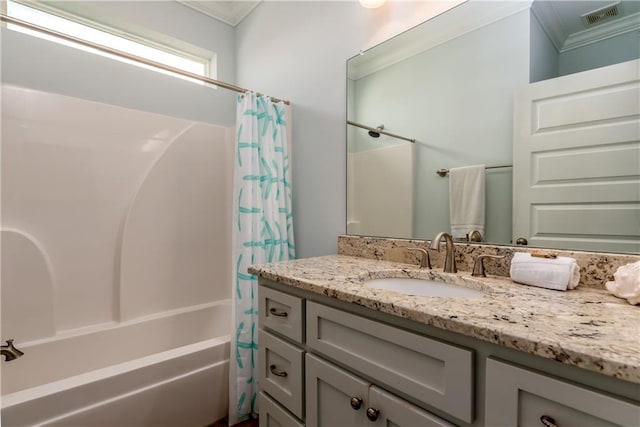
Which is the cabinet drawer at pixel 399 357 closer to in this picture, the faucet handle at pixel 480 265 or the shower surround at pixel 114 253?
the faucet handle at pixel 480 265

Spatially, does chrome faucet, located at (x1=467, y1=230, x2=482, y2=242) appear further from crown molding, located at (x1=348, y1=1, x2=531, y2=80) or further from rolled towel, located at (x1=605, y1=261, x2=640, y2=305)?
crown molding, located at (x1=348, y1=1, x2=531, y2=80)

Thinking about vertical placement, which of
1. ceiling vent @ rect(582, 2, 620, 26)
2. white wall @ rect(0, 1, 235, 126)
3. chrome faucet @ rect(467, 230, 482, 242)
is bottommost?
chrome faucet @ rect(467, 230, 482, 242)

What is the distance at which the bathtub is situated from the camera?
104 cm

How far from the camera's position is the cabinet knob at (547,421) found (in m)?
0.49

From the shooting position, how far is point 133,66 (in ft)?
6.52

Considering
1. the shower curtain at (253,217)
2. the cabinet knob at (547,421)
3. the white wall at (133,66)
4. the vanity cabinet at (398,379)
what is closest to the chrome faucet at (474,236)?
the vanity cabinet at (398,379)

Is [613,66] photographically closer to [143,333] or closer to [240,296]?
[240,296]

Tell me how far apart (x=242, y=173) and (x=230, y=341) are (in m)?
0.86

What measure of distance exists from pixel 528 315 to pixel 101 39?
Answer: 2795 millimetres

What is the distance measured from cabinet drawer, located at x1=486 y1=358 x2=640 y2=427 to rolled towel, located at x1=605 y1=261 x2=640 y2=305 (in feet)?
1.27

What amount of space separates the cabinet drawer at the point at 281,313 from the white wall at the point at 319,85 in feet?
2.06

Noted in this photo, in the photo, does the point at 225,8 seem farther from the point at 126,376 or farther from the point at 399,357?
the point at 399,357

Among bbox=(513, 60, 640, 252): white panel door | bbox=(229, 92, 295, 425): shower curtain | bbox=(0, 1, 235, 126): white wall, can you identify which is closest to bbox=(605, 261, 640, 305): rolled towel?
bbox=(513, 60, 640, 252): white panel door

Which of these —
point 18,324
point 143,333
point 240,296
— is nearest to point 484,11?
point 240,296
